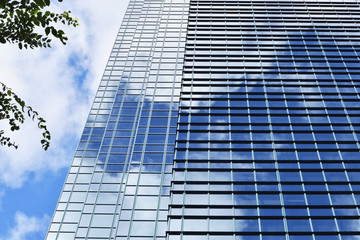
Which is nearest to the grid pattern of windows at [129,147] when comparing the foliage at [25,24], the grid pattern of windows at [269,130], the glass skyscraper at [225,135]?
the glass skyscraper at [225,135]

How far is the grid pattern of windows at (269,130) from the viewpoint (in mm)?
31859

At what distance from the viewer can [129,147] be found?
44.6m

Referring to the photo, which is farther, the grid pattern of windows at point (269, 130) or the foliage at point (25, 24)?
the grid pattern of windows at point (269, 130)

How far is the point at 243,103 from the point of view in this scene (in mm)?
45250

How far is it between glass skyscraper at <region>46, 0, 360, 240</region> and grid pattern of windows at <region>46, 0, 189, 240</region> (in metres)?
0.13

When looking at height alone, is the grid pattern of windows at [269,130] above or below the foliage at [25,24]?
below

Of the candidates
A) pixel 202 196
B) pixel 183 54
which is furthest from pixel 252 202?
pixel 183 54

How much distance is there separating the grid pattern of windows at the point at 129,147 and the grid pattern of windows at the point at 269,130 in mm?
1673

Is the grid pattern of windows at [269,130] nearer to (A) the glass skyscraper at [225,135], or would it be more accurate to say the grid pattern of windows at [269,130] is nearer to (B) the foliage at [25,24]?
(A) the glass skyscraper at [225,135]

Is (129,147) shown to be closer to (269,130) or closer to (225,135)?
(225,135)

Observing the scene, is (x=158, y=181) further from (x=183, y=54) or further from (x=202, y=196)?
(x=183, y=54)

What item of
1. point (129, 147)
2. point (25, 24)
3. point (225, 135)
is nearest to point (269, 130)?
point (225, 135)

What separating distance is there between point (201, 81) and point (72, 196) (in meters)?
20.1

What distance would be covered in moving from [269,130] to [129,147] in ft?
49.5
